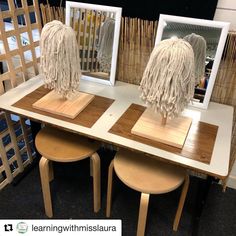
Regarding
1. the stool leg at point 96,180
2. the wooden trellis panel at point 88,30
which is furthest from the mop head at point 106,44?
the stool leg at point 96,180

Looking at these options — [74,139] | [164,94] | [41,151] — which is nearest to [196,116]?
[164,94]

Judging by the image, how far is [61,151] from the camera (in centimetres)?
120

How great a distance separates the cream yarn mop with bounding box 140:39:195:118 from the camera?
34.3 inches

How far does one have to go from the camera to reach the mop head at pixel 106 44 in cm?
123

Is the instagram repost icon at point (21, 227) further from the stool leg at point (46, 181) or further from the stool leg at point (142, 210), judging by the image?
the stool leg at point (142, 210)

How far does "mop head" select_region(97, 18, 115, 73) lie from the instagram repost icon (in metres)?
0.82

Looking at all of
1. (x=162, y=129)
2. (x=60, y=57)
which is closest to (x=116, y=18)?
(x=60, y=57)

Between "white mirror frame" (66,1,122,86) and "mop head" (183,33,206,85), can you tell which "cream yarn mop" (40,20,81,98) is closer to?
"white mirror frame" (66,1,122,86)

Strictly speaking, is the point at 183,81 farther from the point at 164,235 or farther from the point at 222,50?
the point at 164,235

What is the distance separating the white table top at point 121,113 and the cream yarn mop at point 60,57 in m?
0.16

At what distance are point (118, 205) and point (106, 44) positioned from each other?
0.88 m

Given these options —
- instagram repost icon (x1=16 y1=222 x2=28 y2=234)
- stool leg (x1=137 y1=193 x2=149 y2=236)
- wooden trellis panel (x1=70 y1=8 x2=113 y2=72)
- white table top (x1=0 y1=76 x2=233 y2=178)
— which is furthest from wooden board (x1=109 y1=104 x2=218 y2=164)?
instagram repost icon (x1=16 y1=222 x2=28 y2=234)

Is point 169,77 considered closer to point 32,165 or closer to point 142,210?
point 142,210

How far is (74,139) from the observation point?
1.28 meters
